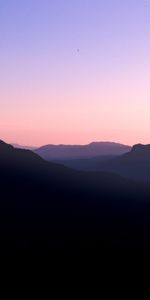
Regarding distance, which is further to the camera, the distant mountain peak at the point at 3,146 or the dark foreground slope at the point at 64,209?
the distant mountain peak at the point at 3,146

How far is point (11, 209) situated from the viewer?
3809 inches

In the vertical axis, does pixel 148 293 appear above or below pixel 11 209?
below

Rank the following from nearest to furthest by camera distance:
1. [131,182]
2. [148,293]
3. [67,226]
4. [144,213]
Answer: [148,293] → [67,226] → [144,213] → [131,182]

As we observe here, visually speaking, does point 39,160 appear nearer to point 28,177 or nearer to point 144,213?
point 28,177

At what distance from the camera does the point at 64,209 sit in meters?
103

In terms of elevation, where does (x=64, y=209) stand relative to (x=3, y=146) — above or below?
below

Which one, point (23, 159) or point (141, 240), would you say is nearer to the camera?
point (141, 240)

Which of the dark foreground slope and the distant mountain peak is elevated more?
the distant mountain peak

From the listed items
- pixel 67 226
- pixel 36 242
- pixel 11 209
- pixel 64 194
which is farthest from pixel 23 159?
pixel 36 242

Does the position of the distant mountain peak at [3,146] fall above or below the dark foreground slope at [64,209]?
above

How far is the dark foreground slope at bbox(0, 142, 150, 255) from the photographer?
79750 mm

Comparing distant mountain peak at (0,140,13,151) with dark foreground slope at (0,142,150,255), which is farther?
distant mountain peak at (0,140,13,151)

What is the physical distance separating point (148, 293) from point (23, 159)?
80144 mm

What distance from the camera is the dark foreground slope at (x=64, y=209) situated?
7975 cm
